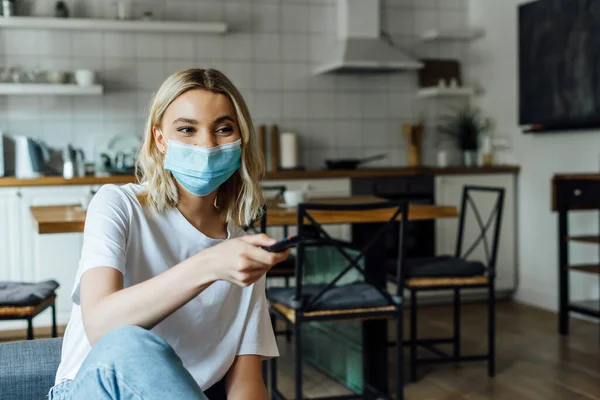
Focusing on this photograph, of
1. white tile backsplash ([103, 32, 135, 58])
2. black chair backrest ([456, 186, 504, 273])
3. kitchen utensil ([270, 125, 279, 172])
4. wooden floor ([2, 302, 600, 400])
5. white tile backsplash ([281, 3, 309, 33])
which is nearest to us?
wooden floor ([2, 302, 600, 400])

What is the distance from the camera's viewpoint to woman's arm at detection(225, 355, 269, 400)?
1483 mm

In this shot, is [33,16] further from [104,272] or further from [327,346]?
[104,272]

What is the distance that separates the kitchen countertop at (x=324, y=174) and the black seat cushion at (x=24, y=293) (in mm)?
1422

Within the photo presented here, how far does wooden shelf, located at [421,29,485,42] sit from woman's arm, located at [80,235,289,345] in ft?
14.4

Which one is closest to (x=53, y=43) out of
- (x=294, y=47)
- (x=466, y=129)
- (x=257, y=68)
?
(x=257, y=68)

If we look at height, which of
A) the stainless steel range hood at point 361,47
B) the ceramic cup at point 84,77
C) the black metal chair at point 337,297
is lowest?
the black metal chair at point 337,297

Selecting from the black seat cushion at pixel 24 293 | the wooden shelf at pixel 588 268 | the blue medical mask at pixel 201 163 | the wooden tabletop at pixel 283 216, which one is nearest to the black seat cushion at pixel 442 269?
the wooden tabletop at pixel 283 216

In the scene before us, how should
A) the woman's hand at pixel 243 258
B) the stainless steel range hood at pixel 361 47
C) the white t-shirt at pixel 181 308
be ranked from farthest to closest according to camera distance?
the stainless steel range hood at pixel 361 47 < the white t-shirt at pixel 181 308 < the woman's hand at pixel 243 258

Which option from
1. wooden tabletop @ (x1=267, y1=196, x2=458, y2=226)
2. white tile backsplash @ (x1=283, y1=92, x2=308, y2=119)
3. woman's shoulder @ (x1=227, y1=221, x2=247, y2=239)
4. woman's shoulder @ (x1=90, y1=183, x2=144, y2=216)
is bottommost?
wooden tabletop @ (x1=267, y1=196, x2=458, y2=226)

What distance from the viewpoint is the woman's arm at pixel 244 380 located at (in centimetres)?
148

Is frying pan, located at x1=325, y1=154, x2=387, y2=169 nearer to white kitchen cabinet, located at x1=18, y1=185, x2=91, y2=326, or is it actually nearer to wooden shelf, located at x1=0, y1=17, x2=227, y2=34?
wooden shelf, located at x1=0, y1=17, x2=227, y2=34

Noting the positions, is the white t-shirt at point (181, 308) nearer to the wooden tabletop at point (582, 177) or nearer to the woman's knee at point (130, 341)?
the woman's knee at point (130, 341)

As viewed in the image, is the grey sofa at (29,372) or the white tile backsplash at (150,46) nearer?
the grey sofa at (29,372)

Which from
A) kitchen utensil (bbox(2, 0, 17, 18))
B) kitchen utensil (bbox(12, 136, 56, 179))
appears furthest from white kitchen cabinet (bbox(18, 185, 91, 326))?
kitchen utensil (bbox(2, 0, 17, 18))
